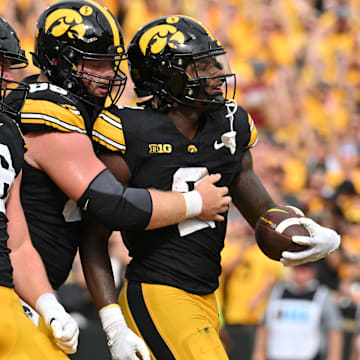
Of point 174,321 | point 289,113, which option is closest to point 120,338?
point 174,321

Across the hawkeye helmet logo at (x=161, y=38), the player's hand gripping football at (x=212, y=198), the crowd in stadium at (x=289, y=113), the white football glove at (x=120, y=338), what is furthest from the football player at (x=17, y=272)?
the crowd in stadium at (x=289, y=113)

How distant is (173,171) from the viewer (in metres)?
3.36

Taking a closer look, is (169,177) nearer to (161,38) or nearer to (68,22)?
(161,38)

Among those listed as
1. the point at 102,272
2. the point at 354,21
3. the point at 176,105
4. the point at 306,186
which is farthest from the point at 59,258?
the point at 354,21

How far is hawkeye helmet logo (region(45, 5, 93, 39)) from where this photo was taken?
328cm

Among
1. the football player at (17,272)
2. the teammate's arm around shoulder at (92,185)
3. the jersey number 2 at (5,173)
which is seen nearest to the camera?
the football player at (17,272)

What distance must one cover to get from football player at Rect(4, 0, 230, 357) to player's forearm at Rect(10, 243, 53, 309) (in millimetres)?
272

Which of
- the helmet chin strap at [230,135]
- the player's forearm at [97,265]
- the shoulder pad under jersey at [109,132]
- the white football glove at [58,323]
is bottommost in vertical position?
the player's forearm at [97,265]

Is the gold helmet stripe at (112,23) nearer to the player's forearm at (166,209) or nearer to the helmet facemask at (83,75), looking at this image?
the helmet facemask at (83,75)

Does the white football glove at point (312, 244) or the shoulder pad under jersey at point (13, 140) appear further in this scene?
the white football glove at point (312, 244)

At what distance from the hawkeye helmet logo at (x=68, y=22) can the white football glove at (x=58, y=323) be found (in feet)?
3.66

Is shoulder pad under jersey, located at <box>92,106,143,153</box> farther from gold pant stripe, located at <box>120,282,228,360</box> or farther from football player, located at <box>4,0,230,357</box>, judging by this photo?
gold pant stripe, located at <box>120,282,228,360</box>

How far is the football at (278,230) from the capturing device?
338cm

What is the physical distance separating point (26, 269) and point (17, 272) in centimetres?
3
